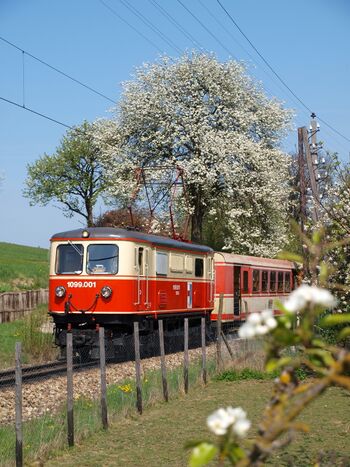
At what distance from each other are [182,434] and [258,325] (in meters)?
7.92

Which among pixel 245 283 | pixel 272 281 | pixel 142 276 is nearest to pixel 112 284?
pixel 142 276

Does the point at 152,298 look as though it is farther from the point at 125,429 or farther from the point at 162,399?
the point at 125,429

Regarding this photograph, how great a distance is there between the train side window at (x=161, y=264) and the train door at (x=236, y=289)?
Result: 257 inches

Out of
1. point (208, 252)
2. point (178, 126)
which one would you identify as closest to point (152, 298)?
point (208, 252)

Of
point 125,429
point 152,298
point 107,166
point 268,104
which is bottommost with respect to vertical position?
point 125,429

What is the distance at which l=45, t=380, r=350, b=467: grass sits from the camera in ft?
27.5

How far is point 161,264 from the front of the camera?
19984 millimetres

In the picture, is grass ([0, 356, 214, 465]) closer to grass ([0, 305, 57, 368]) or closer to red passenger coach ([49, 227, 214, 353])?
red passenger coach ([49, 227, 214, 353])

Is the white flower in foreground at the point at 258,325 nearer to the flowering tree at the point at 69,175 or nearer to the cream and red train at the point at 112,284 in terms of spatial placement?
the cream and red train at the point at 112,284

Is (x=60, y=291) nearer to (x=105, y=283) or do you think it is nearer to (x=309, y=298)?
(x=105, y=283)

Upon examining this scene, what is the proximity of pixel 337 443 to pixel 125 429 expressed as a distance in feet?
9.01

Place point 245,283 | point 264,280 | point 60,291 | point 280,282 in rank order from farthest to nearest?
point 280,282, point 264,280, point 245,283, point 60,291

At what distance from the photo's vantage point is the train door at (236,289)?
86.9 feet

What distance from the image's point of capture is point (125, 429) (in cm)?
1021
